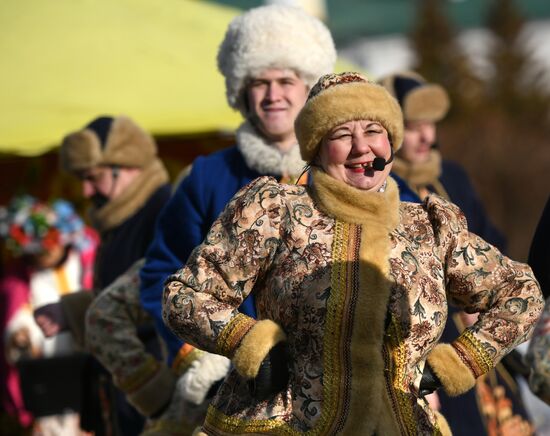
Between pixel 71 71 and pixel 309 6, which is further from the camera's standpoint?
pixel 309 6

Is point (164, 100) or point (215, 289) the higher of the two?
point (215, 289)

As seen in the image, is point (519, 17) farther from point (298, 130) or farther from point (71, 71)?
point (298, 130)

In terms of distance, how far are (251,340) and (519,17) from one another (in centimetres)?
3303

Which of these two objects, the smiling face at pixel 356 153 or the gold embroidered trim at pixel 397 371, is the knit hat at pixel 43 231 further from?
the gold embroidered trim at pixel 397 371

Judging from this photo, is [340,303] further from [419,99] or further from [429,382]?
[419,99]

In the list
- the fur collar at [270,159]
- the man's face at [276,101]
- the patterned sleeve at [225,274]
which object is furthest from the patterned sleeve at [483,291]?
the man's face at [276,101]

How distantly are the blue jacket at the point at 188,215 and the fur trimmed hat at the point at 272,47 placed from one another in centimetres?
28

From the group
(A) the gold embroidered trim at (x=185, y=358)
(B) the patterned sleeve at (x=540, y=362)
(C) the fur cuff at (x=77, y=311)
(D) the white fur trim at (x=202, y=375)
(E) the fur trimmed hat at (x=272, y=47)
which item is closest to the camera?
(B) the patterned sleeve at (x=540, y=362)

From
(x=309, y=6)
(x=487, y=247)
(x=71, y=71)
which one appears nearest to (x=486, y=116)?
(x=309, y=6)

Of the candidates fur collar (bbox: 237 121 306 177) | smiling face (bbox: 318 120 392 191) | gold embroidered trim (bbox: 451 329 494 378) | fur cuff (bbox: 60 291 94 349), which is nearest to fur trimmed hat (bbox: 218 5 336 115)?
fur collar (bbox: 237 121 306 177)

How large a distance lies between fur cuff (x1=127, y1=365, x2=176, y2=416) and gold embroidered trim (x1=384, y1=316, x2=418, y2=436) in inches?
64.3

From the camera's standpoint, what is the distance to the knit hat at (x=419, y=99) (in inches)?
251

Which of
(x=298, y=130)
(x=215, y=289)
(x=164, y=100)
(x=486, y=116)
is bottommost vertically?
(x=486, y=116)

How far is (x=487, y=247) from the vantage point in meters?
3.62
